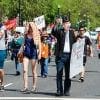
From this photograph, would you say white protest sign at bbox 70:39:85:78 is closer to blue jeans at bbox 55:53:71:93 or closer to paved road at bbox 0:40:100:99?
blue jeans at bbox 55:53:71:93

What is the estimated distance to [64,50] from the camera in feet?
49.4

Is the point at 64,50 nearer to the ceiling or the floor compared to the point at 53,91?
nearer to the ceiling

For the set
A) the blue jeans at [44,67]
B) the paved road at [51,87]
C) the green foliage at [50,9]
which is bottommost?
the paved road at [51,87]

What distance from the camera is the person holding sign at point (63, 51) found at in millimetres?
15016

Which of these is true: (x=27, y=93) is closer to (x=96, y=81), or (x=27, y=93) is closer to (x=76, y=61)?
(x=76, y=61)

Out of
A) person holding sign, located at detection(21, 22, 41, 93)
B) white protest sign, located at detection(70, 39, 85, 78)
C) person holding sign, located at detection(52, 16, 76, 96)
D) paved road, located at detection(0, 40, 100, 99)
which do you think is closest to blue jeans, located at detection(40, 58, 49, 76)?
paved road, located at detection(0, 40, 100, 99)

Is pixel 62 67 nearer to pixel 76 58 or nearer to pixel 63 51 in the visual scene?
pixel 63 51

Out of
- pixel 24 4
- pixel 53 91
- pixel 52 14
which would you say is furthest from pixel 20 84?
pixel 52 14

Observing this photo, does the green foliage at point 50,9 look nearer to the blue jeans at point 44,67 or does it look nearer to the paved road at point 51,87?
the blue jeans at point 44,67

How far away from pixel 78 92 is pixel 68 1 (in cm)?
8154

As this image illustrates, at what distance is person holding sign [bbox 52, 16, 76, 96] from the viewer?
15016 mm

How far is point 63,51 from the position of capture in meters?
15.0

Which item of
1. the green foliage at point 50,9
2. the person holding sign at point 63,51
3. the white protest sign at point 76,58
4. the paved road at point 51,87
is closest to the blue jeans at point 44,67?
the paved road at point 51,87

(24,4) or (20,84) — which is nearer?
(20,84)
